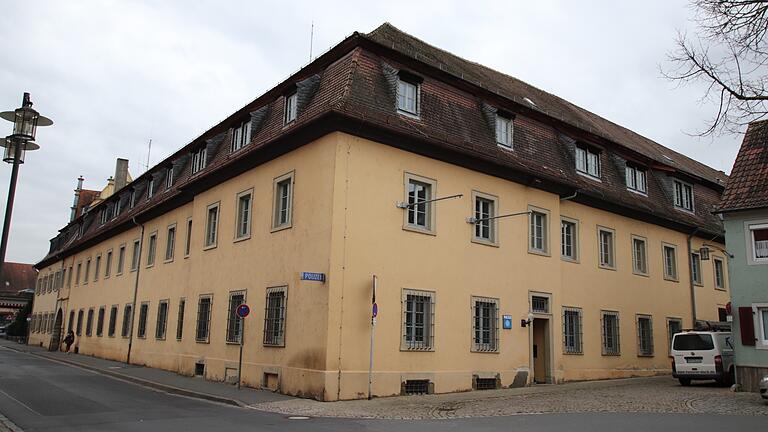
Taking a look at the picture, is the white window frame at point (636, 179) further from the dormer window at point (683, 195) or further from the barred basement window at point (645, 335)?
the barred basement window at point (645, 335)

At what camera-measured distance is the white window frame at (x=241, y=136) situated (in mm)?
21433

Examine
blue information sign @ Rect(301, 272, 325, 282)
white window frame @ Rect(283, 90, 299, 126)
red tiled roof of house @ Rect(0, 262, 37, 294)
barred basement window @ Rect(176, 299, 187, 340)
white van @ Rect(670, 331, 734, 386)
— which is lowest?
white van @ Rect(670, 331, 734, 386)

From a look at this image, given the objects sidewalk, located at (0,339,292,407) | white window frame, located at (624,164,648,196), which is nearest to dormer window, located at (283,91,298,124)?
sidewalk, located at (0,339,292,407)

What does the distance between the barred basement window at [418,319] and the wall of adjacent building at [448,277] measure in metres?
0.17

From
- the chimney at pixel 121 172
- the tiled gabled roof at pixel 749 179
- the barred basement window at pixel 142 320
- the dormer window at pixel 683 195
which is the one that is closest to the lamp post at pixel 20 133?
the tiled gabled roof at pixel 749 179

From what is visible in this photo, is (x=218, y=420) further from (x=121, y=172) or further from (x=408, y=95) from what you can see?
(x=121, y=172)

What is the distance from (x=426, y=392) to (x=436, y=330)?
1618 millimetres

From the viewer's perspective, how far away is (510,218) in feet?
66.0

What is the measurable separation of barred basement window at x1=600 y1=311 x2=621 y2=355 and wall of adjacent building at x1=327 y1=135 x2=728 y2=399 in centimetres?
23

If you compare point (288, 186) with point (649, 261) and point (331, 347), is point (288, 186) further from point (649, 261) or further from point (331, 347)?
point (649, 261)

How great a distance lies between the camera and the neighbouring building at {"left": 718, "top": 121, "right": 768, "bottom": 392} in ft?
57.5

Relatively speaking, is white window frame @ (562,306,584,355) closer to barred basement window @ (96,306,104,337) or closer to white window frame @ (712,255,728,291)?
white window frame @ (712,255,728,291)

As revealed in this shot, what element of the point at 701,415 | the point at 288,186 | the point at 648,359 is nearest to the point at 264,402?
the point at 288,186

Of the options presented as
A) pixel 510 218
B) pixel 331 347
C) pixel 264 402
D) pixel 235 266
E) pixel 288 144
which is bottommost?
pixel 264 402
